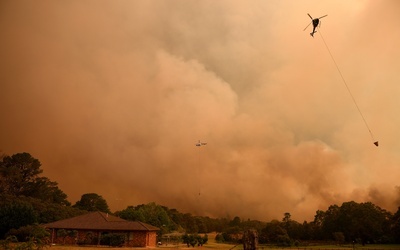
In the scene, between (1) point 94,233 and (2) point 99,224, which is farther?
(2) point 99,224

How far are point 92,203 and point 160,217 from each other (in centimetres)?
3412

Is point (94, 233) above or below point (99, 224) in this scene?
below

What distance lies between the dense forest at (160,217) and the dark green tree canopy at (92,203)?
48.0 inches

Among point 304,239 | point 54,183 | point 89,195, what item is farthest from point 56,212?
point 304,239

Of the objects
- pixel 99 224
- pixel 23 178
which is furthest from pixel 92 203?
pixel 99 224

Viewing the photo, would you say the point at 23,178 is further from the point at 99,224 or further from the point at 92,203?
the point at 99,224

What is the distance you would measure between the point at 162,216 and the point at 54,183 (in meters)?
34.0

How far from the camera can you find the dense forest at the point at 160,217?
54156mm

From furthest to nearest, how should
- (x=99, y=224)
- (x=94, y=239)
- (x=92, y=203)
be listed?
(x=92, y=203) < (x=99, y=224) < (x=94, y=239)

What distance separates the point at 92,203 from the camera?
10894 cm

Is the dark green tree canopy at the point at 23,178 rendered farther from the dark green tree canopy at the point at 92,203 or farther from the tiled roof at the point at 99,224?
the tiled roof at the point at 99,224

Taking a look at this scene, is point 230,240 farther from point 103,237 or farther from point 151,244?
point 103,237

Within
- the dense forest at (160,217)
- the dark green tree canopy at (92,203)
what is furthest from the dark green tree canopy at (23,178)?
the dark green tree canopy at (92,203)

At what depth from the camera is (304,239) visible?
255 ft
